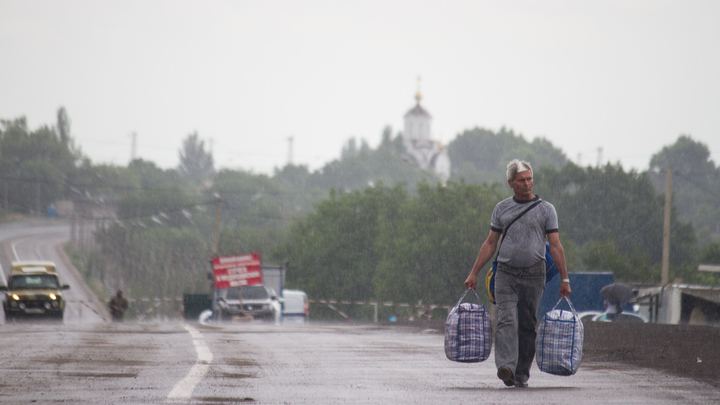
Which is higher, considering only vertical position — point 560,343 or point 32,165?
point 32,165

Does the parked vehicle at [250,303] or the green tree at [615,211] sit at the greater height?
the green tree at [615,211]

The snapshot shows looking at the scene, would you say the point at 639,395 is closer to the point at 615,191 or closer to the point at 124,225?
the point at 615,191

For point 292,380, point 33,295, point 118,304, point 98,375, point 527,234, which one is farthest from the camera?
point 118,304

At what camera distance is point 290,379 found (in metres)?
7.09

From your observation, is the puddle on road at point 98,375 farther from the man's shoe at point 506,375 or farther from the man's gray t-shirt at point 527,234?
the man's gray t-shirt at point 527,234

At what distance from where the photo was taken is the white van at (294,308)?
38.8m

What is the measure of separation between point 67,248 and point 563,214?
4785cm

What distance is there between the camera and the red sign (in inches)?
→ 1431

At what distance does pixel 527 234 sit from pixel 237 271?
3034cm

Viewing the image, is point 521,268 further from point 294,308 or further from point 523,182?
point 294,308

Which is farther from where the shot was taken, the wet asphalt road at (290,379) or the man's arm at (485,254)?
the man's arm at (485,254)

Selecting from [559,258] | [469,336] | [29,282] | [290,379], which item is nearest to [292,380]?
[290,379]

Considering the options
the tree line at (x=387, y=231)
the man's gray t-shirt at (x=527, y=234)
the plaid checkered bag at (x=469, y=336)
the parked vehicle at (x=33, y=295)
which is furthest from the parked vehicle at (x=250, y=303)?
the man's gray t-shirt at (x=527, y=234)

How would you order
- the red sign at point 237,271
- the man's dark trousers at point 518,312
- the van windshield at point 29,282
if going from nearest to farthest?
1. the man's dark trousers at point 518,312
2. the van windshield at point 29,282
3. the red sign at point 237,271
